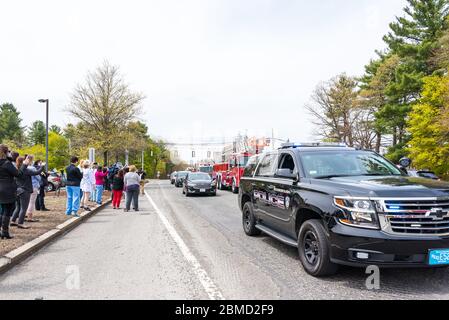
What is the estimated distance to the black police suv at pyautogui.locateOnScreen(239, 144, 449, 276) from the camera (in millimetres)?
4527

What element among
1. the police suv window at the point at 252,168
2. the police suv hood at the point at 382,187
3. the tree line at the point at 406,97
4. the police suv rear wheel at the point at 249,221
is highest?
the tree line at the point at 406,97

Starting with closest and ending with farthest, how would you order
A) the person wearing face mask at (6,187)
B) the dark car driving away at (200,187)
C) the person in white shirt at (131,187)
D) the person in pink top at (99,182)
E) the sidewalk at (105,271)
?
the sidewalk at (105,271), the person wearing face mask at (6,187), the person in white shirt at (131,187), the person in pink top at (99,182), the dark car driving away at (200,187)

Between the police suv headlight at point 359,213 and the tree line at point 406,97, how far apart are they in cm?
2417

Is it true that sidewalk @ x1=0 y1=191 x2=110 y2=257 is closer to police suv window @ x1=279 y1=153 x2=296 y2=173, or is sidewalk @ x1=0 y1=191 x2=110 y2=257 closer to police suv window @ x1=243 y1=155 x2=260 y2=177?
police suv window @ x1=243 y1=155 x2=260 y2=177

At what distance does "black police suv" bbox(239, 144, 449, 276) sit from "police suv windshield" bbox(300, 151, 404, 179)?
0.03 ft

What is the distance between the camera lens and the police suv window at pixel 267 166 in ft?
24.5

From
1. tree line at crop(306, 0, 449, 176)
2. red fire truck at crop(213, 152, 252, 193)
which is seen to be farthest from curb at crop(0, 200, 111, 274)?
tree line at crop(306, 0, 449, 176)

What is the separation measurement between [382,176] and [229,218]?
263 inches

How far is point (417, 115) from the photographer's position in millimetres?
29781

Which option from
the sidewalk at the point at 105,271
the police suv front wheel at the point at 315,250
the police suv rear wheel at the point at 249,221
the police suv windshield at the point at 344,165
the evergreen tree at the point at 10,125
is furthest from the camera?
the evergreen tree at the point at 10,125

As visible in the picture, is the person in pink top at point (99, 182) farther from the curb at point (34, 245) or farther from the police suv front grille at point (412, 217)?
the police suv front grille at point (412, 217)

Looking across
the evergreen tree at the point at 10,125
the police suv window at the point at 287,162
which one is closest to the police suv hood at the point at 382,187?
the police suv window at the point at 287,162
